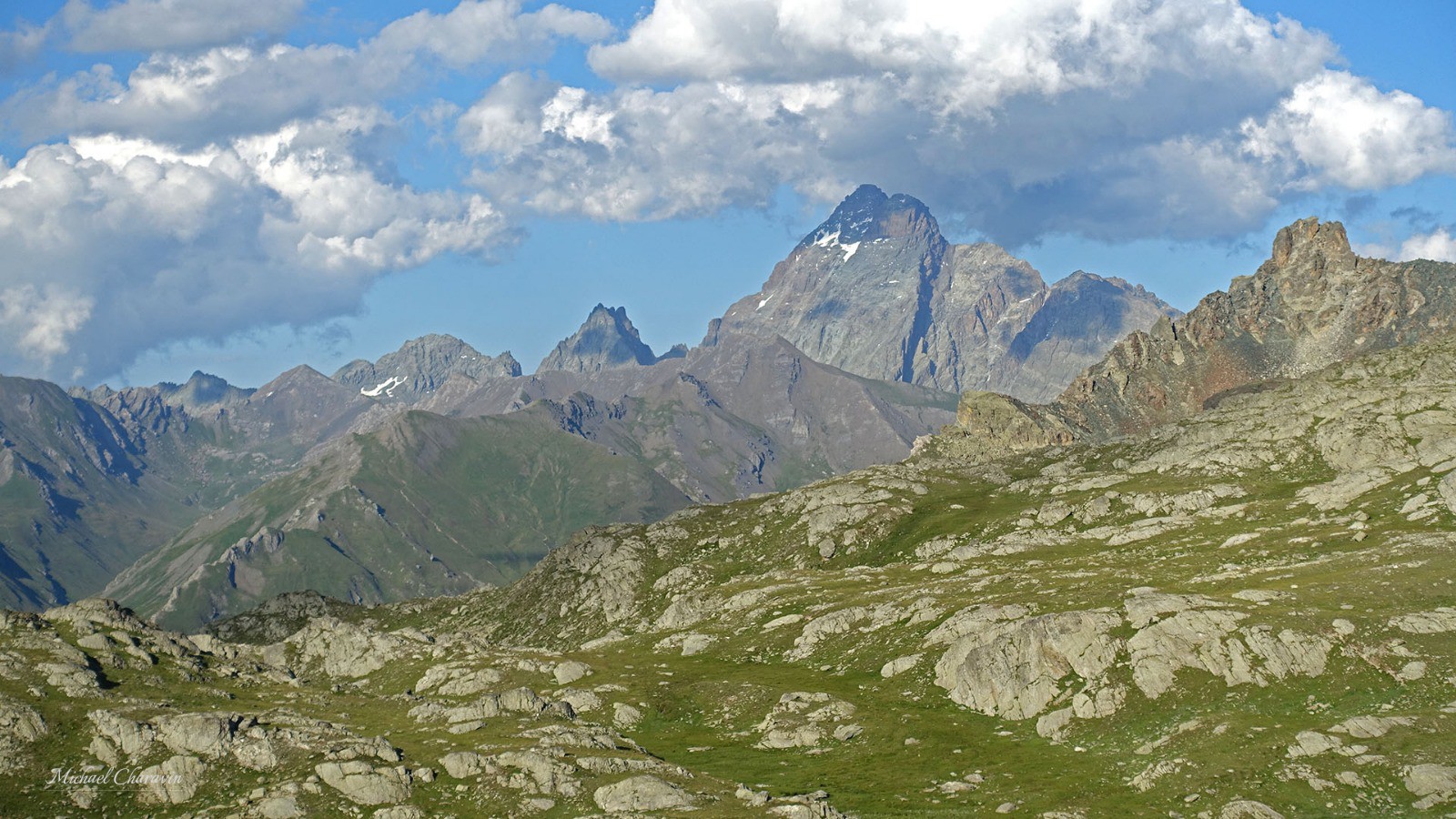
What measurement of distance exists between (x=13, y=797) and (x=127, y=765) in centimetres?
821

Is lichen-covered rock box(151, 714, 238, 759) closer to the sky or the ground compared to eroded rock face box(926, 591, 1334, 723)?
Result: closer to the sky

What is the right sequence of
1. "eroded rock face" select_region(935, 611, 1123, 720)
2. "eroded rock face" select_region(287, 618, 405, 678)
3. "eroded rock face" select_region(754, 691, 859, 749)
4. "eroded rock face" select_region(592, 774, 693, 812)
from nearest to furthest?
1. "eroded rock face" select_region(592, 774, 693, 812)
2. "eroded rock face" select_region(935, 611, 1123, 720)
3. "eroded rock face" select_region(754, 691, 859, 749)
4. "eroded rock face" select_region(287, 618, 405, 678)

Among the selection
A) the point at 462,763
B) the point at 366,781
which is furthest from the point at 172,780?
the point at 462,763

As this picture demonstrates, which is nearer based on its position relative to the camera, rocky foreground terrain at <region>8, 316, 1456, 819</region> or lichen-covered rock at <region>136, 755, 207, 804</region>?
rocky foreground terrain at <region>8, 316, 1456, 819</region>

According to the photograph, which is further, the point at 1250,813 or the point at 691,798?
Answer: the point at 691,798

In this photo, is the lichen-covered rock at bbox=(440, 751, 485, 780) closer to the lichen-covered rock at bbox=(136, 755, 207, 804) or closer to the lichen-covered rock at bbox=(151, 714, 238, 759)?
the lichen-covered rock at bbox=(151, 714, 238, 759)

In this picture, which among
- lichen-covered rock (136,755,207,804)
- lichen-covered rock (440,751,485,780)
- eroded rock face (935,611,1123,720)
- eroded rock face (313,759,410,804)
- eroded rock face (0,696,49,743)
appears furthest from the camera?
eroded rock face (935,611,1123,720)

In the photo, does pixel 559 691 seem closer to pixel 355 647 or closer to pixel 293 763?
pixel 293 763

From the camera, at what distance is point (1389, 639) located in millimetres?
110250

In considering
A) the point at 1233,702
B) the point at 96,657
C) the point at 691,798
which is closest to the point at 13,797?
the point at 96,657

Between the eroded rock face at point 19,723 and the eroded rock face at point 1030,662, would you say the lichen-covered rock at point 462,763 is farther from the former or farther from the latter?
the eroded rock face at point 1030,662

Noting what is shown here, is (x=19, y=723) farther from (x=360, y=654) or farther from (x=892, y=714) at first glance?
(x=360, y=654)

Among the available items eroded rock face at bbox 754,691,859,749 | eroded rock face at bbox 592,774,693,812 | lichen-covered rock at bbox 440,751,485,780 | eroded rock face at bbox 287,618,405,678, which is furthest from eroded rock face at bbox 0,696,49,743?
eroded rock face at bbox 287,618,405,678

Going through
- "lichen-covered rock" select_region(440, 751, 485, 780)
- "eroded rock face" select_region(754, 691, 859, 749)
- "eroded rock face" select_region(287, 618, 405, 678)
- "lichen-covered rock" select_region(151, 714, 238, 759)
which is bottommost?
"eroded rock face" select_region(754, 691, 859, 749)
